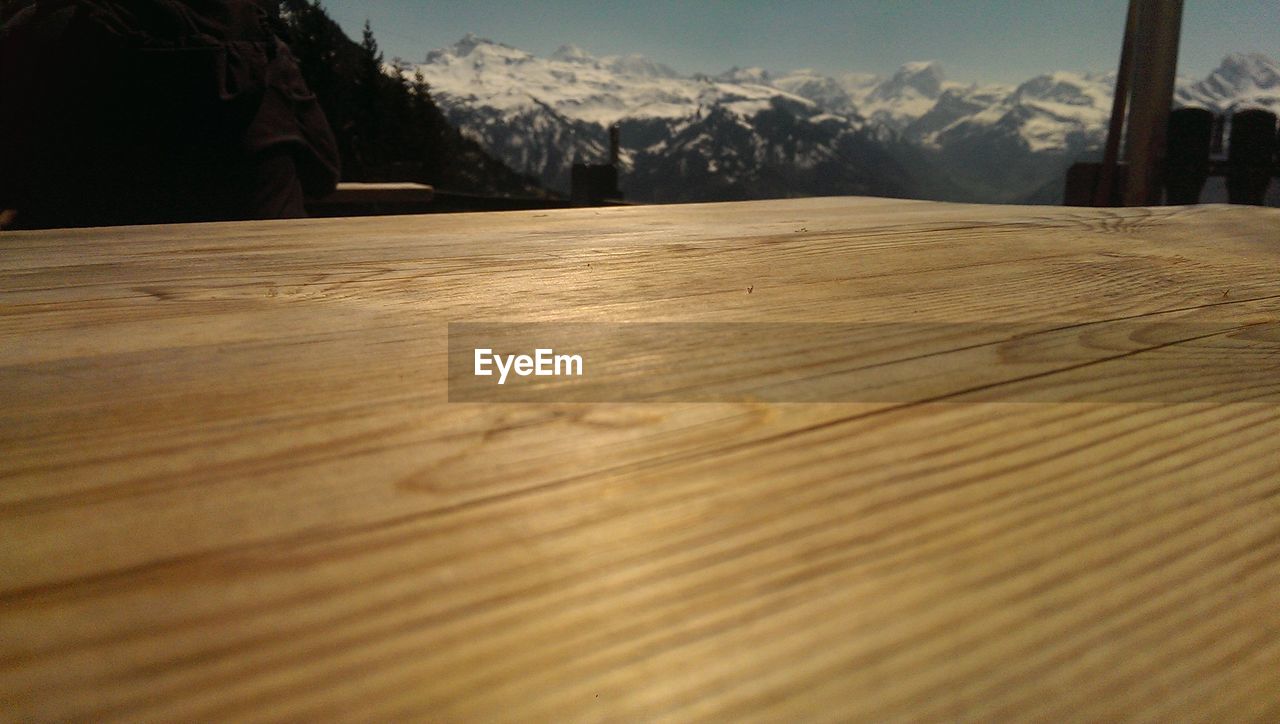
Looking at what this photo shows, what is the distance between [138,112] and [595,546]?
3.16 metres

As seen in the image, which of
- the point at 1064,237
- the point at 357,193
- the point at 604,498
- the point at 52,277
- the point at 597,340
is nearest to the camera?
the point at 604,498

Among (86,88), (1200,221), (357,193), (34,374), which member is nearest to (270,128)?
(86,88)

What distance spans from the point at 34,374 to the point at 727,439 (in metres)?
0.53

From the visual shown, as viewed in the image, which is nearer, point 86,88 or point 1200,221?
point 1200,221

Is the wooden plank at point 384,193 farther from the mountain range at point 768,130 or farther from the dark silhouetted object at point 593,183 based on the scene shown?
the mountain range at point 768,130

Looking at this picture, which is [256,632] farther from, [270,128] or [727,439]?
[270,128]

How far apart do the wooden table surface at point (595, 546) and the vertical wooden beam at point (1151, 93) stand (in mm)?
4372

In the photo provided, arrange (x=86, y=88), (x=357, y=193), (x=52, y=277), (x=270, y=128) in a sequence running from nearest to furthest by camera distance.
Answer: (x=52, y=277), (x=86, y=88), (x=270, y=128), (x=357, y=193)

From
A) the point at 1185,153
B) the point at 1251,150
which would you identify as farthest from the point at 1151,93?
the point at 1251,150

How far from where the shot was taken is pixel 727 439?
48cm

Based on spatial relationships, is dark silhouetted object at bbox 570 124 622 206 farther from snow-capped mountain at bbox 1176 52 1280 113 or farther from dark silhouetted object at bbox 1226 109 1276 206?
snow-capped mountain at bbox 1176 52 1280 113

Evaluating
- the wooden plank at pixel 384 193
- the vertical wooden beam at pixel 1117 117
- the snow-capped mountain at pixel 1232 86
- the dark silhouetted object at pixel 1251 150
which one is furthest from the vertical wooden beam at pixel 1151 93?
the snow-capped mountain at pixel 1232 86

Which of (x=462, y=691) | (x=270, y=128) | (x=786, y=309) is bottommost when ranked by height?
Answer: (x=462, y=691)

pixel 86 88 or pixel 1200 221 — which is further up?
pixel 86 88
